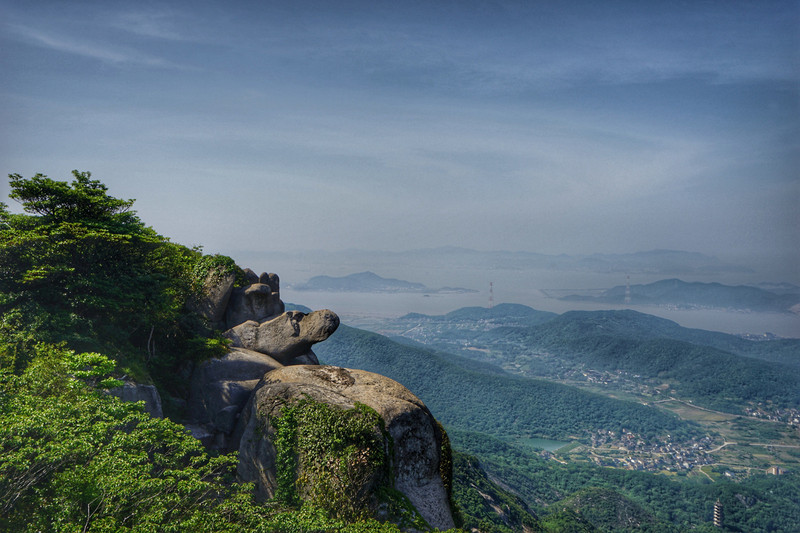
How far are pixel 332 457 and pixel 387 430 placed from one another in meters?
2.04

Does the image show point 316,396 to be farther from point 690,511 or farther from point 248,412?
point 690,511

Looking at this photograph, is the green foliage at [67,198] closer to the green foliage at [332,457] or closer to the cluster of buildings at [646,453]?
the green foliage at [332,457]

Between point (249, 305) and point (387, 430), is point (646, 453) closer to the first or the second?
point (249, 305)

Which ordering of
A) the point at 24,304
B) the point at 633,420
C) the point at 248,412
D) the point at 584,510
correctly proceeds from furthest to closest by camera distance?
the point at 633,420 < the point at 584,510 < the point at 248,412 < the point at 24,304

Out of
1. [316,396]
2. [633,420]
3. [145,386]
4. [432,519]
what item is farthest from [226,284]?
[633,420]

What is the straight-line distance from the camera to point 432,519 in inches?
597

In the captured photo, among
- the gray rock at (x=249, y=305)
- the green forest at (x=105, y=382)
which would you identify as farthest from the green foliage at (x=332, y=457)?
the gray rock at (x=249, y=305)

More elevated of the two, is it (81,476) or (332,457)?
(81,476)

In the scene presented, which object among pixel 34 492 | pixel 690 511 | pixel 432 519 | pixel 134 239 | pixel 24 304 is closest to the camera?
pixel 34 492

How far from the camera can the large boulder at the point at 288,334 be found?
23.8m

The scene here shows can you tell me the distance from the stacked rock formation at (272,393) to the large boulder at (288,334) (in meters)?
0.05

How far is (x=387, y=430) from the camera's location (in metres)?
15.4

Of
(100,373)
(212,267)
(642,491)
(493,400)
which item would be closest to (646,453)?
(642,491)

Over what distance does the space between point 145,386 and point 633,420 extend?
167 metres
